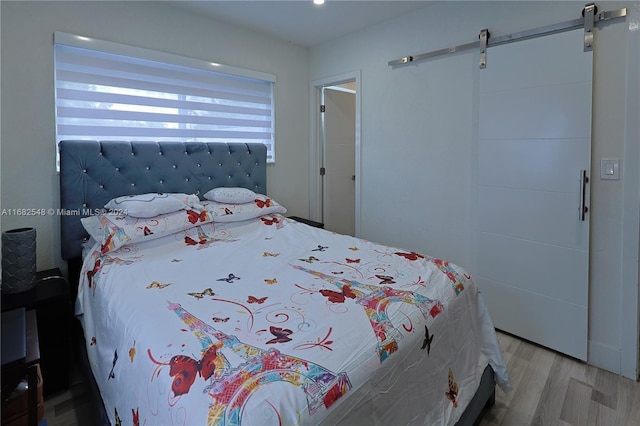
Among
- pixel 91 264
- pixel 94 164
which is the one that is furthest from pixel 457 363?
pixel 94 164

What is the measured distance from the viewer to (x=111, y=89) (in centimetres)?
256

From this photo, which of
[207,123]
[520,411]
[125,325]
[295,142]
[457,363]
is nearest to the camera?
[125,325]

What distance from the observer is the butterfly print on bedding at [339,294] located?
145 centimetres

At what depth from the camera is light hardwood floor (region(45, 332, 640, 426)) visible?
175 centimetres

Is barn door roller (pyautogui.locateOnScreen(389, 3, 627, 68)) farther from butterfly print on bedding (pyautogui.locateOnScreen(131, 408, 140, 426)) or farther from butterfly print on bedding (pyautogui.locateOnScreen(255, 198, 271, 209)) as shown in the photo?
butterfly print on bedding (pyautogui.locateOnScreen(131, 408, 140, 426))

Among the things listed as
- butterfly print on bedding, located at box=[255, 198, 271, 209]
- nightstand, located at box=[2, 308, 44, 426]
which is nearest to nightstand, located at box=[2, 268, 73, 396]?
nightstand, located at box=[2, 308, 44, 426]

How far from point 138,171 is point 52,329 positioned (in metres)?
1.21

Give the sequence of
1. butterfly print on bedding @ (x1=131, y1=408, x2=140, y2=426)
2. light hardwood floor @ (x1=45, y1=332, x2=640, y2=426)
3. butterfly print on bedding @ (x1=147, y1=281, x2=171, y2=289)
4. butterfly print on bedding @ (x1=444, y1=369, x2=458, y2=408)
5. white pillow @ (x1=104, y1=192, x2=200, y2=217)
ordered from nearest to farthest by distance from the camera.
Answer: butterfly print on bedding @ (x1=131, y1=408, x2=140, y2=426) < butterfly print on bedding @ (x1=444, y1=369, x2=458, y2=408) < butterfly print on bedding @ (x1=147, y1=281, x2=171, y2=289) < light hardwood floor @ (x1=45, y1=332, x2=640, y2=426) < white pillow @ (x1=104, y1=192, x2=200, y2=217)

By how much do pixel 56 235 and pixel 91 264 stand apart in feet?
2.01

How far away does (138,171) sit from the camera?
261 centimetres

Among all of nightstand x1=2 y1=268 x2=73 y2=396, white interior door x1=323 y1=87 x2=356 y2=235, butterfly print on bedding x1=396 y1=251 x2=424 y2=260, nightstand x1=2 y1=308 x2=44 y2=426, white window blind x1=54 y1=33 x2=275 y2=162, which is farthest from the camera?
white interior door x1=323 y1=87 x2=356 y2=235

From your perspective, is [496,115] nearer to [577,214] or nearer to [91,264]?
[577,214]

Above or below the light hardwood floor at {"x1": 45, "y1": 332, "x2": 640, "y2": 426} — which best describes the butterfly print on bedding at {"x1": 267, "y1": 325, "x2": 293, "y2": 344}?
above

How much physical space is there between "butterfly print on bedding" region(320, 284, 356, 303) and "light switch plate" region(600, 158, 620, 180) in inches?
71.4
